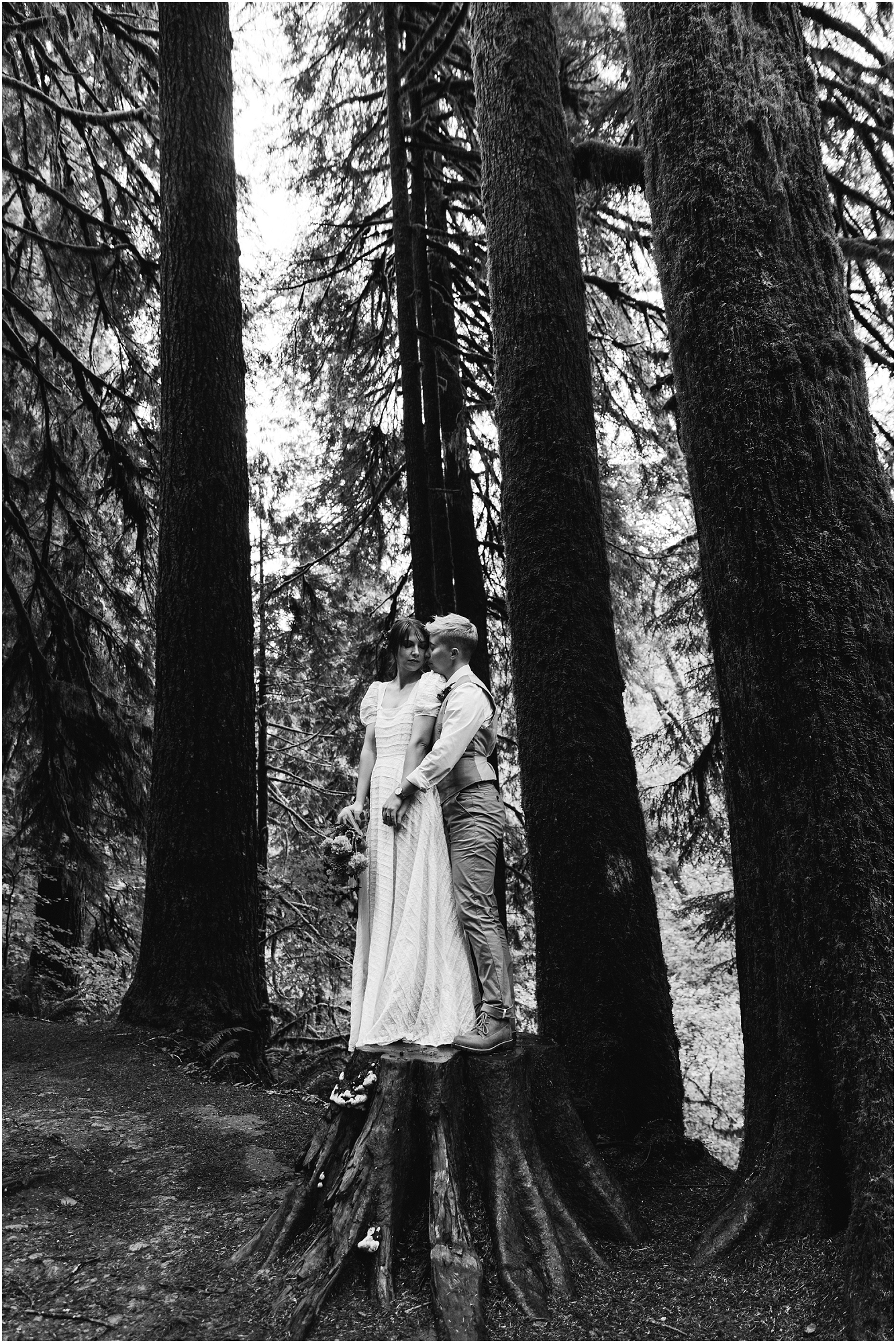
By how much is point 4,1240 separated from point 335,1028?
7.68 metres

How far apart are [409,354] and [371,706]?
4372 mm

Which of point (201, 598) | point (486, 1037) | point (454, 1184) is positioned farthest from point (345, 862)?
point (201, 598)

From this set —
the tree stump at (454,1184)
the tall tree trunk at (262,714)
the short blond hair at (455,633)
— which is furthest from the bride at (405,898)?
the tall tree trunk at (262,714)

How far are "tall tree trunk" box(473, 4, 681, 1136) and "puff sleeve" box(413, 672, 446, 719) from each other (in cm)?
60

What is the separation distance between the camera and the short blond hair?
4984 millimetres

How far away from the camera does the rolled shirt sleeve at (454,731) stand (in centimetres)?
460

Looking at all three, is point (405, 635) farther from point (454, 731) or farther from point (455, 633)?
point (454, 731)

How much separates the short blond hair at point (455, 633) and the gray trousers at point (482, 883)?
738 millimetres

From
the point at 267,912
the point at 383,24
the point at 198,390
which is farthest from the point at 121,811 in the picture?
the point at 383,24

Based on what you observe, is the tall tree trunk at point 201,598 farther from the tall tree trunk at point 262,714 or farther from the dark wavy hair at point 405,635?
the tall tree trunk at point 262,714

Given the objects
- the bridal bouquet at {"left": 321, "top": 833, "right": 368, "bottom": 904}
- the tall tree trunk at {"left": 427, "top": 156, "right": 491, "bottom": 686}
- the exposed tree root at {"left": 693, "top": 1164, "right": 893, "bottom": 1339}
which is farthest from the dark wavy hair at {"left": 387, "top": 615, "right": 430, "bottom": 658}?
the tall tree trunk at {"left": 427, "top": 156, "right": 491, "bottom": 686}

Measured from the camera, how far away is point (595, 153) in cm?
607

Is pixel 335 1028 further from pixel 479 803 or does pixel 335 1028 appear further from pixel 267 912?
pixel 479 803

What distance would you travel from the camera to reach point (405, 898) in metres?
4.62
